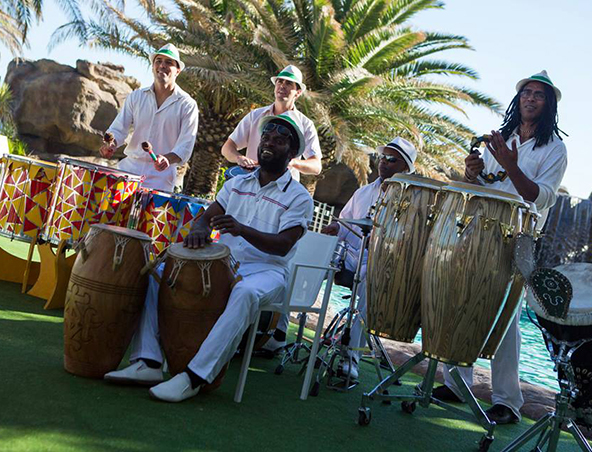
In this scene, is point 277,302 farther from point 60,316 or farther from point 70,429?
point 60,316

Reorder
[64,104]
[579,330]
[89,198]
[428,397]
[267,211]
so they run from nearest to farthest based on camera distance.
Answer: [579,330] < [428,397] < [267,211] < [89,198] < [64,104]

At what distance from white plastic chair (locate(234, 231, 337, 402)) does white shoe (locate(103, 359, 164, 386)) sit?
53 cm

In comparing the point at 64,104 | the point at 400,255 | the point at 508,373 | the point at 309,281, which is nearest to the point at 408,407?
the point at 508,373

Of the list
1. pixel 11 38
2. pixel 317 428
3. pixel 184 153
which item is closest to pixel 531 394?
pixel 317 428

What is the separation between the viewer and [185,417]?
10.5 ft

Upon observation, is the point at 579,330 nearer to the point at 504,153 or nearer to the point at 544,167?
the point at 504,153

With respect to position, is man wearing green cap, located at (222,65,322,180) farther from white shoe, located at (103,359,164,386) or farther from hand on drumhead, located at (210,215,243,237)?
white shoe, located at (103,359,164,386)

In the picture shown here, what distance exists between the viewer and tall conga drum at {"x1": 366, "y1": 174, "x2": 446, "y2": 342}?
375cm

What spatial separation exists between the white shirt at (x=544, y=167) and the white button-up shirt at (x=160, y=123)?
8.53 feet

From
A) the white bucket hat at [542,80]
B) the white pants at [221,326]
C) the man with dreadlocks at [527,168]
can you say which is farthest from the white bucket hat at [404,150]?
the white pants at [221,326]

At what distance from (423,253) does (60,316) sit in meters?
2.99

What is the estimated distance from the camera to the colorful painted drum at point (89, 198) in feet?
16.0

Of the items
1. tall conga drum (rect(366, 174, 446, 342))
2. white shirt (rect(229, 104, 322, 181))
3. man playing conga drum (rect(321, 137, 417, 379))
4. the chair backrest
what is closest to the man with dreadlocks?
tall conga drum (rect(366, 174, 446, 342))

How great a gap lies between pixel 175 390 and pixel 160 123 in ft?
9.80
